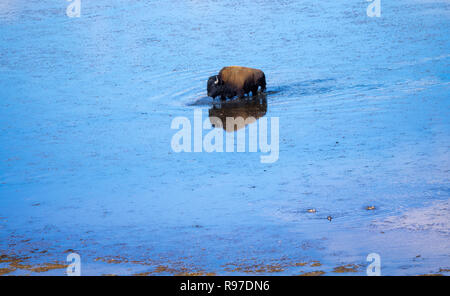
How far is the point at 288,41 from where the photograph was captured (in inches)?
1203

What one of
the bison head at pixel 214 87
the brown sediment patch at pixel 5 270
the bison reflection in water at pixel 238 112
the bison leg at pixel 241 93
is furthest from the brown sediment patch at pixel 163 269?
the bison leg at pixel 241 93

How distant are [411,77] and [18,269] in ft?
50.3

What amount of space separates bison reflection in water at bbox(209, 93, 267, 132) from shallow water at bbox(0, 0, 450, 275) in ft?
0.36

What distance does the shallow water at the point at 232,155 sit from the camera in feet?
38.0

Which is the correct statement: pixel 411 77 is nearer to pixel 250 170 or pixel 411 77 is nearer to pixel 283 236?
pixel 250 170

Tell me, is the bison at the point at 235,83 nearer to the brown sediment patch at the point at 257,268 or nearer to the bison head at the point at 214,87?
the bison head at the point at 214,87

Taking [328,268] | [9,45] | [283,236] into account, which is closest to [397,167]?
[283,236]

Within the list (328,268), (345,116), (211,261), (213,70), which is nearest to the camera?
(328,268)

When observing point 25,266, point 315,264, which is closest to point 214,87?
point 25,266

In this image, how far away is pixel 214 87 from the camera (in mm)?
22156

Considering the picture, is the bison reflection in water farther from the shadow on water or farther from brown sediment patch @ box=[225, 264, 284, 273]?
brown sediment patch @ box=[225, 264, 284, 273]

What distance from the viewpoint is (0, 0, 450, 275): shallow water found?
11578 millimetres

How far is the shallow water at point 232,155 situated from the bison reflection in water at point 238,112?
0.11m

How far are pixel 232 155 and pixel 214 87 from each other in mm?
5852
